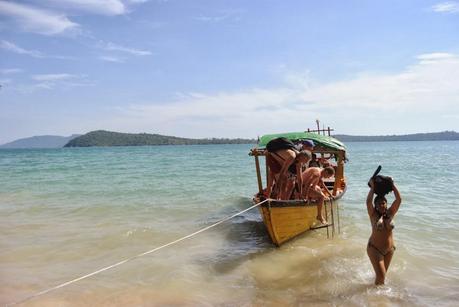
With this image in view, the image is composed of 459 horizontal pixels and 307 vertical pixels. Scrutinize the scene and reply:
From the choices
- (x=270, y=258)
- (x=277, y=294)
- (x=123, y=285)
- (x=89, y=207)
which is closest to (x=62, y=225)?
(x=89, y=207)

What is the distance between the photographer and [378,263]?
19.4 feet

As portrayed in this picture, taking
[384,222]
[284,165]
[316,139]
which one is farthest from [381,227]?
[316,139]

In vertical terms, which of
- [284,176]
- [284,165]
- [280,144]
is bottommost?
[284,176]

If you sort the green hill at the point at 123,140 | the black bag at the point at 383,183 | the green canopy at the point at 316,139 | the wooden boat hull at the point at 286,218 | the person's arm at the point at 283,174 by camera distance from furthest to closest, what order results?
the green hill at the point at 123,140
the green canopy at the point at 316,139
the person's arm at the point at 283,174
the wooden boat hull at the point at 286,218
the black bag at the point at 383,183

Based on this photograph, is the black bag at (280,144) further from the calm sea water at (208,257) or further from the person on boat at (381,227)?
the person on boat at (381,227)

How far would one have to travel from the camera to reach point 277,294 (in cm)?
601

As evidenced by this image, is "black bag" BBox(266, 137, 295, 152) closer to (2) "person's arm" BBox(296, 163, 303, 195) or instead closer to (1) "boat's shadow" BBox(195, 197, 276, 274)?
(2) "person's arm" BBox(296, 163, 303, 195)

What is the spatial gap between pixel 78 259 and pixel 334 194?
6479 millimetres

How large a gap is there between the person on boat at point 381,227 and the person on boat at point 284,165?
247 cm

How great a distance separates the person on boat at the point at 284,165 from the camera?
8248 mm

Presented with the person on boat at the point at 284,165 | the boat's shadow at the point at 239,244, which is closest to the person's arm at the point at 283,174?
the person on boat at the point at 284,165

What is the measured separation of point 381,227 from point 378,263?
24.9 inches

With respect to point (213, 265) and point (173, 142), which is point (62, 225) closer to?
point (213, 265)

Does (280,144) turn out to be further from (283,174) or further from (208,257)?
(208,257)
